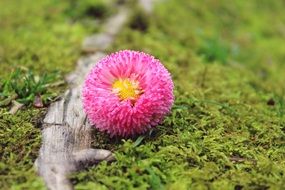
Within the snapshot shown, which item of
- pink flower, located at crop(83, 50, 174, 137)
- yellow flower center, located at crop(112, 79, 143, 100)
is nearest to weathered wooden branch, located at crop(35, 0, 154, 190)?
pink flower, located at crop(83, 50, 174, 137)

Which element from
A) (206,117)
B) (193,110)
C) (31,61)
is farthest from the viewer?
(31,61)

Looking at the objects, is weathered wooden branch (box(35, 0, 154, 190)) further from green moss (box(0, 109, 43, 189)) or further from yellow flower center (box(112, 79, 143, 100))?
yellow flower center (box(112, 79, 143, 100))

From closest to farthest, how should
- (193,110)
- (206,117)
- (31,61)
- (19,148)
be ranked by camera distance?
1. (19,148)
2. (206,117)
3. (193,110)
4. (31,61)

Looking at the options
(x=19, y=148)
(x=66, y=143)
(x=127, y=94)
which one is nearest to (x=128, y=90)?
(x=127, y=94)

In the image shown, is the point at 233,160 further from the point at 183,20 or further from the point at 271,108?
the point at 183,20

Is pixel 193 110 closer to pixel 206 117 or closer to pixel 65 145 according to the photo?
pixel 206 117

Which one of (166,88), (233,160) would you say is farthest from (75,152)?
(233,160)

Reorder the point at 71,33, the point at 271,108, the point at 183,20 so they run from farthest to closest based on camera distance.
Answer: the point at 183,20
the point at 71,33
the point at 271,108
